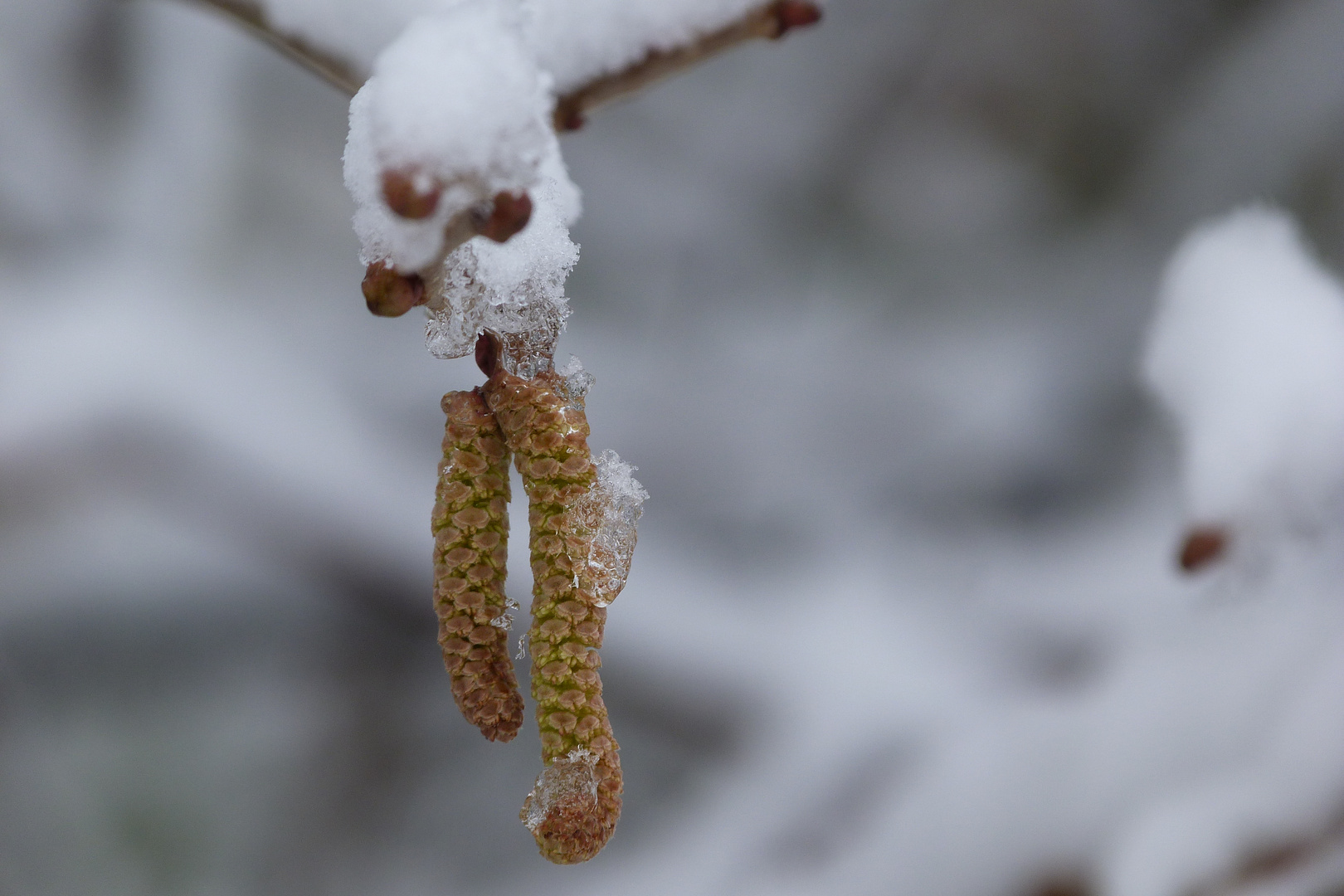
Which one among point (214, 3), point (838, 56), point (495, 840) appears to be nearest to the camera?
point (214, 3)

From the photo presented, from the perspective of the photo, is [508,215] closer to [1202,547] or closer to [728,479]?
[1202,547]

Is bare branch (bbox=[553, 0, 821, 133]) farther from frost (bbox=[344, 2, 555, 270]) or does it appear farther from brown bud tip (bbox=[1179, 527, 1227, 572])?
brown bud tip (bbox=[1179, 527, 1227, 572])

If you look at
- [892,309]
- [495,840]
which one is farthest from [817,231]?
[495,840]

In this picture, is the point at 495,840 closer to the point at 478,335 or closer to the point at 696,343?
the point at 696,343

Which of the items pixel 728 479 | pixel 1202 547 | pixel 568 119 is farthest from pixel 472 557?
pixel 728 479

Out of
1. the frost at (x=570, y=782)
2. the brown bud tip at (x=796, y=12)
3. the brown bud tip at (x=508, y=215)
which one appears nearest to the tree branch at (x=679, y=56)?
the brown bud tip at (x=796, y=12)

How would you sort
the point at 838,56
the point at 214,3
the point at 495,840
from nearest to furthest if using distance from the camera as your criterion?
the point at 214,3 → the point at 838,56 → the point at 495,840

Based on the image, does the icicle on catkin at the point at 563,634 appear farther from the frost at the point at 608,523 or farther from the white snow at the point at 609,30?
the white snow at the point at 609,30
